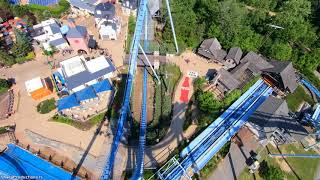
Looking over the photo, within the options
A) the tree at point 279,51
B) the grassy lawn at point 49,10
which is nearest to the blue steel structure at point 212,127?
the tree at point 279,51

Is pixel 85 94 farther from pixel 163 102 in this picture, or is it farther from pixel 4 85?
pixel 4 85

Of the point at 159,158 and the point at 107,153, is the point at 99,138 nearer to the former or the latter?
the point at 107,153

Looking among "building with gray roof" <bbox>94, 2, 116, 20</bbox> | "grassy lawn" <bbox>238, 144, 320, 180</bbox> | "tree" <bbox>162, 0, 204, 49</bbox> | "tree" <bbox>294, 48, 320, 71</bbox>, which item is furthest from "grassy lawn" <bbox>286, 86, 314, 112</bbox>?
"building with gray roof" <bbox>94, 2, 116, 20</bbox>

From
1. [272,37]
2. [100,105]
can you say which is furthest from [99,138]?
[272,37]

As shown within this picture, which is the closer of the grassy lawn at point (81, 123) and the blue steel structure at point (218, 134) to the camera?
the blue steel structure at point (218, 134)

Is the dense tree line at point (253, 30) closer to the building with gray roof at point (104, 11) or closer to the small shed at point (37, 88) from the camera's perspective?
the building with gray roof at point (104, 11)

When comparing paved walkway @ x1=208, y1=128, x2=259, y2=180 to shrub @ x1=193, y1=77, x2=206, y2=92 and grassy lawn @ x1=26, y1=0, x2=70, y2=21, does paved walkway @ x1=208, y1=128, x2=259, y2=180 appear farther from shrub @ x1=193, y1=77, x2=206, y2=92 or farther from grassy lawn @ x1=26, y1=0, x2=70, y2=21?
grassy lawn @ x1=26, y1=0, x2=70, y2=21
